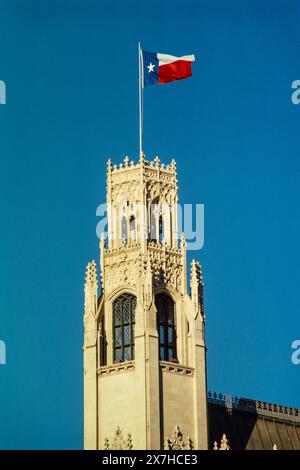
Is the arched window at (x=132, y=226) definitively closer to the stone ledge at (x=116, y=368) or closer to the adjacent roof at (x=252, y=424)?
the stone ledge at (x=116, y=368)

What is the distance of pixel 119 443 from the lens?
15838 cm

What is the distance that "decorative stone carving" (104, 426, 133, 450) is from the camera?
158 meters

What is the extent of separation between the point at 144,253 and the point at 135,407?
1140 centimetres

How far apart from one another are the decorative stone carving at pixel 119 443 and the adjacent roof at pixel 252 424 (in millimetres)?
9901

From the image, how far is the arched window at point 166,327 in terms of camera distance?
163 meters

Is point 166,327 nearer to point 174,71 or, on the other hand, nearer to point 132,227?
point 132,227

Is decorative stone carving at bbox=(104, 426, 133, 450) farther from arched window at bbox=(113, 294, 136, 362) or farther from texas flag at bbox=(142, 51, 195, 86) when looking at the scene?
texas flag at bbox=(142, 51, 195, 86)

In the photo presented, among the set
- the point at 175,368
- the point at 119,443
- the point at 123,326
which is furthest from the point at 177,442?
the point at 123,326

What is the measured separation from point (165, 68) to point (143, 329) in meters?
20.1

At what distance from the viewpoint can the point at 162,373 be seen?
160 metres
